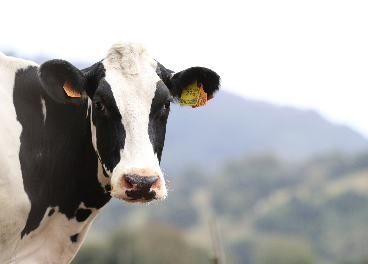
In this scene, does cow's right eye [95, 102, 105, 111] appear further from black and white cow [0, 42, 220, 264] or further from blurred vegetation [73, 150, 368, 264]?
blurred vegetation [73, 150, 368, 264]

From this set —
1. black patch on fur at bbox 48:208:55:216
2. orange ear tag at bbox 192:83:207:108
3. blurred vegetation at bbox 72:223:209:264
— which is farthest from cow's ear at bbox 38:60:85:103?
blurred vegetation at bbox 72:223:209:264

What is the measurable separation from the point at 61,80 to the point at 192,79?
1593mm

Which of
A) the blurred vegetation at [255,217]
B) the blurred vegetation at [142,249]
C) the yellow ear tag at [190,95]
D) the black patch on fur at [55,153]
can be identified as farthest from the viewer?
the blurred vegetation at [255,217]

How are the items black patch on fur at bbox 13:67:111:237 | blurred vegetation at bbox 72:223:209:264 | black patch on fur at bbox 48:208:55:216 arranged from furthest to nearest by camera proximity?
blurred vegetation at bbox 72:223:209:264 → black patch on fur at bbox 48:208:55:216 → black patch on fur at bbox 13:67:111:237

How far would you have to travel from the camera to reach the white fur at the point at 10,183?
502 cm

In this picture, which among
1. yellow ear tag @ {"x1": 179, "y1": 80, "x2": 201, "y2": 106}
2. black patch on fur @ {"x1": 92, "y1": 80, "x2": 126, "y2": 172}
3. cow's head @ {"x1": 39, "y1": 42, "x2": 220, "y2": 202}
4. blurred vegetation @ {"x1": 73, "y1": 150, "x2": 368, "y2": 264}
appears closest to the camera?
cow's head @ {"x1": 39, "y1": 42, "x2": 220, "y2": 202}

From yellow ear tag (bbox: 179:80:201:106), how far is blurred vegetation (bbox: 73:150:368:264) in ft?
123

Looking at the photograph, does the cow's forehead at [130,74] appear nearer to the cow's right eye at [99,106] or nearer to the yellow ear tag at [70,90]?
the cow's right eye at [99,106]

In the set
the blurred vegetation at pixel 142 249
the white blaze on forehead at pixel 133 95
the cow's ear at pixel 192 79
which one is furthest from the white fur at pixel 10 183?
the blurred vegetation at pixel 142 249

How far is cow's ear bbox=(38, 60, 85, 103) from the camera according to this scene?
554cm

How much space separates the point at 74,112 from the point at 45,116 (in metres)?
0.34

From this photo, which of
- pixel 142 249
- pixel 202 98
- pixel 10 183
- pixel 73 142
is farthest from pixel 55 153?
pixel 142 249

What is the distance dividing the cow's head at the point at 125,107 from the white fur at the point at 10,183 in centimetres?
48

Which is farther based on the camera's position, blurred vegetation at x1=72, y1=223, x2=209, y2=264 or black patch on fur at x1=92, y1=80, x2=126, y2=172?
blurred vegetation at x1=72, y1=223, x2=209, y2=264
